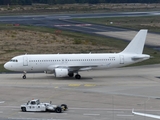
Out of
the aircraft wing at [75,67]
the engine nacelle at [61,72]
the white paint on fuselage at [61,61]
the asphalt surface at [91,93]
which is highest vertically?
the white paint on fuselage at [61,61]

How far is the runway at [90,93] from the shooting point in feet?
156

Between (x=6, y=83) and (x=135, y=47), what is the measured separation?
64.8ft

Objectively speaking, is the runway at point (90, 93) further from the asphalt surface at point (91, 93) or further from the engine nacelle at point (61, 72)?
the engine nacelle at point (61, 72)

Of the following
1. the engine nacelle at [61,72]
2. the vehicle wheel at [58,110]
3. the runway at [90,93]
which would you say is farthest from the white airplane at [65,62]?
the vehicle wheel at [58,110]

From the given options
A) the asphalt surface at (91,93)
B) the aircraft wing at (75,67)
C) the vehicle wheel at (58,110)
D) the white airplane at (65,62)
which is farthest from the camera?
the white airplane at (65,62)

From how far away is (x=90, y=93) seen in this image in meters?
59.0

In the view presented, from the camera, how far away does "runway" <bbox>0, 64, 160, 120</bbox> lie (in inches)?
1875

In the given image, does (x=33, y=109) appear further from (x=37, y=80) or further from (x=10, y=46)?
(x=10, y=46)

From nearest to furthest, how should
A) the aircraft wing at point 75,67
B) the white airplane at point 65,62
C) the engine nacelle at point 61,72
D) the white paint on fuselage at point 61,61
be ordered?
the engine nacelle at point 61,72
the aircraft wing at point 75,67
the white airplane at point 65,62
the white paint on fuselage at point 61,61

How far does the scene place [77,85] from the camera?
212ft

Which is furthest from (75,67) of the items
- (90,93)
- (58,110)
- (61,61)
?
(58,110)

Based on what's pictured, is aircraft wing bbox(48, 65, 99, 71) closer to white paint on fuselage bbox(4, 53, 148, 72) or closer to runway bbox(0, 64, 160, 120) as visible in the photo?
white paint on fuselage bbox(4, 53, 148, 72)

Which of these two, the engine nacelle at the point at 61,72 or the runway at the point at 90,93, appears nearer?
the runway at the point at 90,93

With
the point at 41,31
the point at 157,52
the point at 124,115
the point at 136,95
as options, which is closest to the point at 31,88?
the point at 136,95
